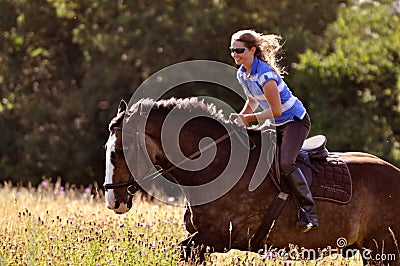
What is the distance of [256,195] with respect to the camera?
23.7 feet

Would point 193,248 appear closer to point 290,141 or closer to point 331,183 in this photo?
point 290,141

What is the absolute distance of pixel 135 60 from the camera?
27859 mm

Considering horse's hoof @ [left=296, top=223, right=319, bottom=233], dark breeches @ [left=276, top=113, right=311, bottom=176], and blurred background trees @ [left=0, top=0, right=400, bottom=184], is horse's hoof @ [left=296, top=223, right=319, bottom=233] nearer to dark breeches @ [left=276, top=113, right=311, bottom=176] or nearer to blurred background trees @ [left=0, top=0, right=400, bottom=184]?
dark breeches @ [left=276, top=113, right=311, bottom=176]

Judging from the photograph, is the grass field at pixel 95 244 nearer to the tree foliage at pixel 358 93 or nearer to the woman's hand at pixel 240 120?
the woman's hand at pixel 240 120

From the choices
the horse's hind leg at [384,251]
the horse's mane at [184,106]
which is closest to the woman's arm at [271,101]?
the horse's mane at [184,106]

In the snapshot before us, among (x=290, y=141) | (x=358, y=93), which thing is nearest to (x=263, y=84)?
(x=290, y=141)

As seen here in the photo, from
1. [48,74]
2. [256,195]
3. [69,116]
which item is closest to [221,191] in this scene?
[256,195]

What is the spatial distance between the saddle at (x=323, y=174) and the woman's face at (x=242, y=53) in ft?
3.42

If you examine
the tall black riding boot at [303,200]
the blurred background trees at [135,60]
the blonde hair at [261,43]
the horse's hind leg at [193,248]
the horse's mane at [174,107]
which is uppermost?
the blurred background trees at [135,60]

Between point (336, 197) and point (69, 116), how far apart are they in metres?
22.4

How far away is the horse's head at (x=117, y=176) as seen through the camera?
6.98 metres

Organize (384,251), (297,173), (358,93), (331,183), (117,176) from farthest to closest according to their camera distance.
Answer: (358,93) < (384,251) < (331,183) < (297,173) < (117,176)

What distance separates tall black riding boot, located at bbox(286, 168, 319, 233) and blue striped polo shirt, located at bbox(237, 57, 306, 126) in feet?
1.78

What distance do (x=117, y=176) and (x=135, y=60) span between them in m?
21.1
